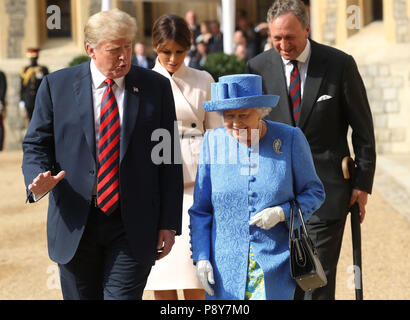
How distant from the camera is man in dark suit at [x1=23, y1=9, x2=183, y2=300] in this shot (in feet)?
12.5

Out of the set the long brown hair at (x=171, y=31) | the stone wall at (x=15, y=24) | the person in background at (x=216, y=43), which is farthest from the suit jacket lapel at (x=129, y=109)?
the stone wall at (x=15, y=24)

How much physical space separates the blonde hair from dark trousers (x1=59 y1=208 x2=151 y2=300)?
72 centimetres

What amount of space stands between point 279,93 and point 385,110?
1183 centimetres

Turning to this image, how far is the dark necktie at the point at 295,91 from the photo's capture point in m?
4.85

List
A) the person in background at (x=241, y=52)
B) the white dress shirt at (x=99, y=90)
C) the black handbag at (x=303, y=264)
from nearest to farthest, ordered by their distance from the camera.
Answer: the black handbag at (x=303, y=264) < the white dress shirt at (x=99, y=90) < the person in background at (x=241, y=52)

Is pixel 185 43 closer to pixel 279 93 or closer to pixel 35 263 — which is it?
pixel 279 93

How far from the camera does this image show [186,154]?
5.13m

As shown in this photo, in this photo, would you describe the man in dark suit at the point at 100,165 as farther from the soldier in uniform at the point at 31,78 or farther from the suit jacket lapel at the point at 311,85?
the soldier in uniform at the point at 31,78

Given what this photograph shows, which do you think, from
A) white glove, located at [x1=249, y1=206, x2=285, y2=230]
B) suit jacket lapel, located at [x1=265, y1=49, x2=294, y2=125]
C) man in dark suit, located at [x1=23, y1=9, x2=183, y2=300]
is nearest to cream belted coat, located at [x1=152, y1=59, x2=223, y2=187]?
suit jacket lapel, located at [x1=265, y1=49, x2=294, y2=125]

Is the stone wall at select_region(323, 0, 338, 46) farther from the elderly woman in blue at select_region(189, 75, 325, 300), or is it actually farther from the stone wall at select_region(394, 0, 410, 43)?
the elderly woman in blue at select_region(189, 75, 325, 300)

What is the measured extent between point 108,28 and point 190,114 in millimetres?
1423

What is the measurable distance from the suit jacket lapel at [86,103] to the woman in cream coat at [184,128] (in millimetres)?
1161
